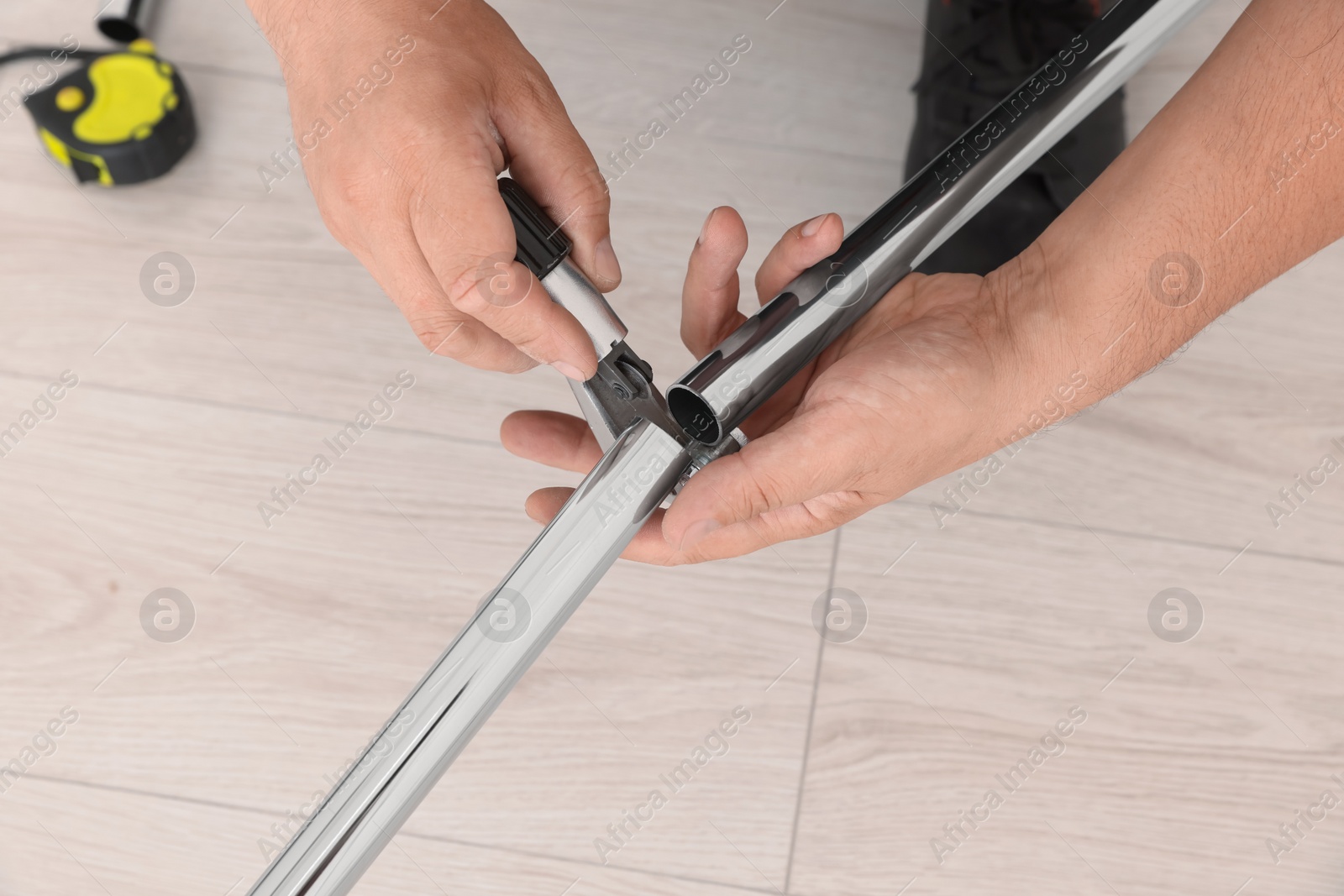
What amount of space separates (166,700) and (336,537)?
0.51ft

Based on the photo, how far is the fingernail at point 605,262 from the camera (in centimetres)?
47

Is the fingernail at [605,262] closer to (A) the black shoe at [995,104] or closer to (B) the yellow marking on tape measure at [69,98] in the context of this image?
(A) the black shoe at [995,104]

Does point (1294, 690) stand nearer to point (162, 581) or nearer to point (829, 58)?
point (829, 58)

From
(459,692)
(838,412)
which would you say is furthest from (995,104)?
(459,692)

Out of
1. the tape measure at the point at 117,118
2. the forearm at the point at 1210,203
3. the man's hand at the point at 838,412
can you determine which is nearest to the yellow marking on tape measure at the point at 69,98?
the tape measure at the point at 117,118

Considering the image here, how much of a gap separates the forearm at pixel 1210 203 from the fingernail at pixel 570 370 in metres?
0.27

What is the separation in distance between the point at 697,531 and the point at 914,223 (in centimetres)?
21

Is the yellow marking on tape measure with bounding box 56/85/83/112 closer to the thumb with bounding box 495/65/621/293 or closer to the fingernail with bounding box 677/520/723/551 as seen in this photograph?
the thumb with bounding box 495/65/621/293

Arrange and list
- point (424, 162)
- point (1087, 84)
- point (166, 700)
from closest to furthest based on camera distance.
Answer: point (424, 162) → point (1087, 84) → point (166, 700)

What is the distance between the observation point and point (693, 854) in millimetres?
647

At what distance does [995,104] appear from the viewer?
0.75m

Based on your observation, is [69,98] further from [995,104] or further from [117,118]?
[995,104]

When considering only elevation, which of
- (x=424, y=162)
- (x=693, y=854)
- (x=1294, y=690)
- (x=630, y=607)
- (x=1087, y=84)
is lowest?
(x=1294, y=690)

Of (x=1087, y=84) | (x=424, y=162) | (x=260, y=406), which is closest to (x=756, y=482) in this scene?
(x=424, y=162)
